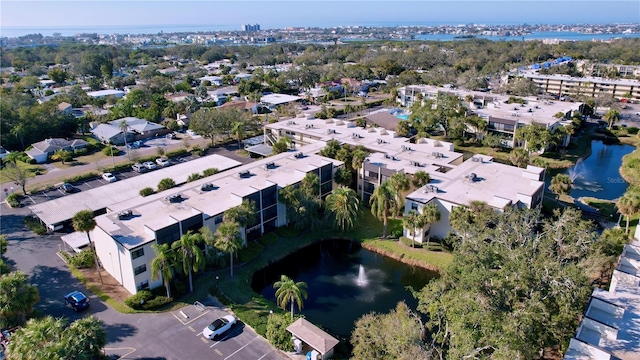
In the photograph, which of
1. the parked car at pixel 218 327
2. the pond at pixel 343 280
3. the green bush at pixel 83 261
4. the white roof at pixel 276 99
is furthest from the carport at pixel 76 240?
the white roof at pixel 276 99

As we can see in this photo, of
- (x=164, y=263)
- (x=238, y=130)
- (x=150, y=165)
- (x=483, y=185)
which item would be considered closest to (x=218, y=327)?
(x=164, y=263)

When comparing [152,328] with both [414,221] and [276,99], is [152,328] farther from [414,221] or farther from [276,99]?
[276,99]

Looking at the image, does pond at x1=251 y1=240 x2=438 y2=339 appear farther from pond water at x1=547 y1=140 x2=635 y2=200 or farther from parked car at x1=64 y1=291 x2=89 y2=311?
pond water at x1=547 y1=140 x2=635 y2=200

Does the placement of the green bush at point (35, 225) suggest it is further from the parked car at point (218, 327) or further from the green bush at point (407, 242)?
the green bush at point (407, 242)

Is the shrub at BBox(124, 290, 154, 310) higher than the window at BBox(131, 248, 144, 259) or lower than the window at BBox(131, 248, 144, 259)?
lower

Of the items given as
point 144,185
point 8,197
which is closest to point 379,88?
point 144,185

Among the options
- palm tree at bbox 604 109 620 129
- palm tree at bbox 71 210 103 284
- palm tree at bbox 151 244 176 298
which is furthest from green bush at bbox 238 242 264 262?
palm tree at bbox 604 109 620 129
